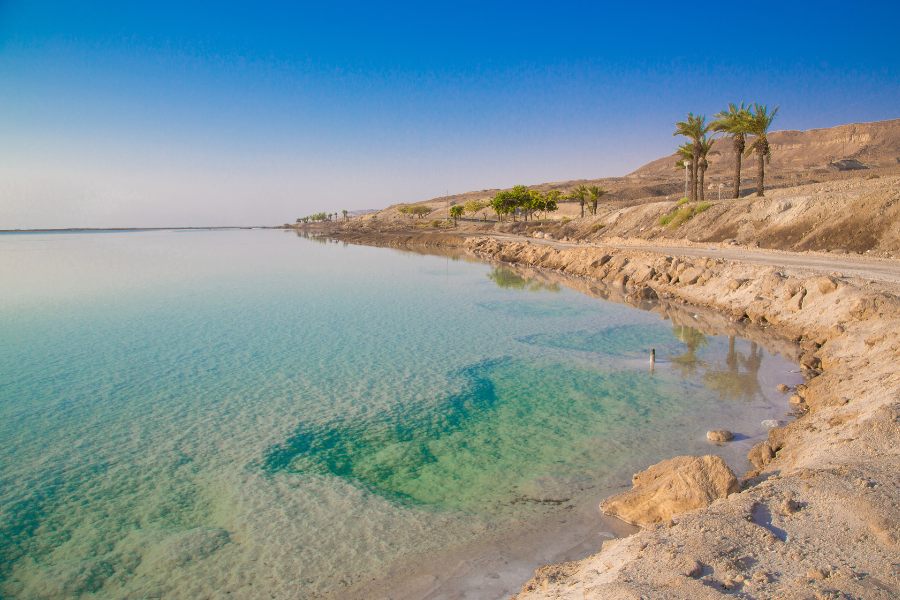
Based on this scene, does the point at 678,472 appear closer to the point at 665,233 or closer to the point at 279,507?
the point at 279,507

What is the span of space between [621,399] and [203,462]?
29.9 feet

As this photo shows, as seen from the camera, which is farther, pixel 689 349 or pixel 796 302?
pixel 796 302

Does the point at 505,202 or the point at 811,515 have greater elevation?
the point at 505,202

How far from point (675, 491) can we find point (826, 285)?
1384 centimetres

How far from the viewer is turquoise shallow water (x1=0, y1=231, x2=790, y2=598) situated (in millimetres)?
6512

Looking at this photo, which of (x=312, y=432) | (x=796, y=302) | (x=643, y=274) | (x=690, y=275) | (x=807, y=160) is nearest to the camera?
(x=312, y=432)

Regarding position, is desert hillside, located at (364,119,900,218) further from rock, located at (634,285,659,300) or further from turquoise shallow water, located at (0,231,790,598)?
turquoise shallow water, located at (0,231,790,598)

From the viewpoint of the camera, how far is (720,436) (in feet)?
30.2

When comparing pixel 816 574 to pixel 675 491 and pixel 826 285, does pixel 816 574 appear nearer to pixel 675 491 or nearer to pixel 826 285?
pixel 675 491

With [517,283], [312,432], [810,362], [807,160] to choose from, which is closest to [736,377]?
[810,362]

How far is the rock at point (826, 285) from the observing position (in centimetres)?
1584


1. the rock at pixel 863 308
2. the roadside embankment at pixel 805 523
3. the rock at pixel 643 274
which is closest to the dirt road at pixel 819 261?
the rock at pixel 643 274

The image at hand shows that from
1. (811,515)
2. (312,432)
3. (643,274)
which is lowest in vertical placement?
(643,274)

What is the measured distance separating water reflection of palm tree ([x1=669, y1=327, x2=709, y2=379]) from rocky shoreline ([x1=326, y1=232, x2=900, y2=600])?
252 cm
